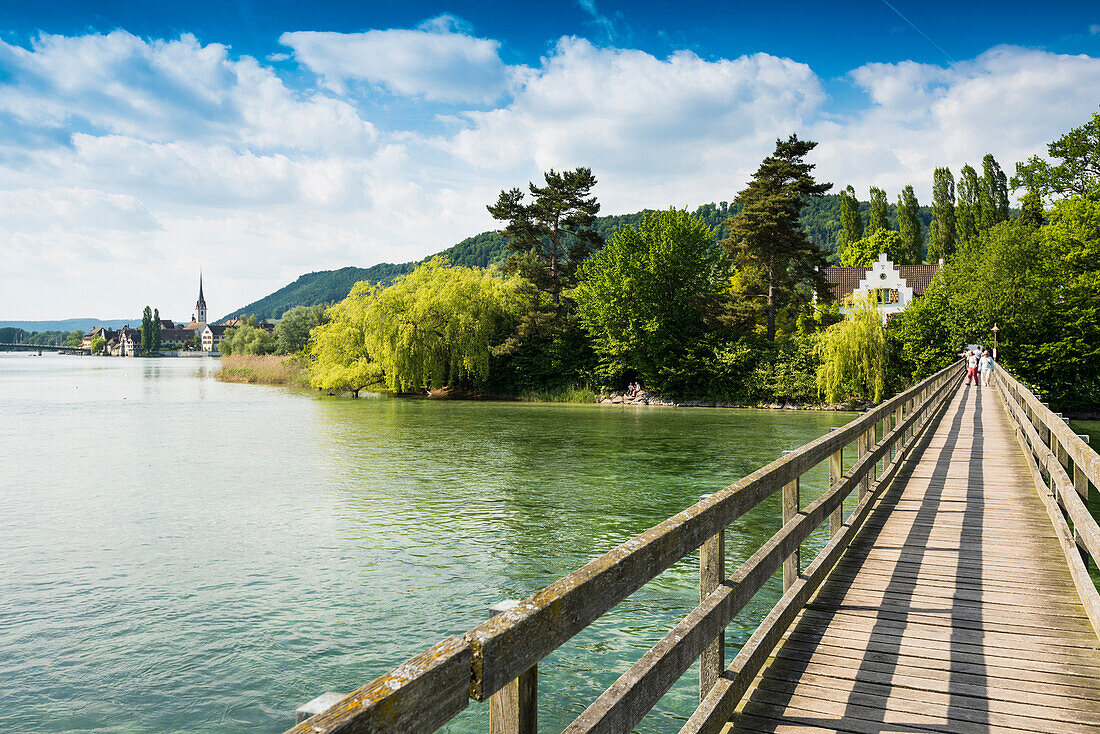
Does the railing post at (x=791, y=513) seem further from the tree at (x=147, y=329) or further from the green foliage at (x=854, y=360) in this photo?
the tree at (x=147, y=329)

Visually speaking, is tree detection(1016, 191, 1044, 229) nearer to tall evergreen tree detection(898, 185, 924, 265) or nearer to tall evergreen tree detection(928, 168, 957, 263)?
tall evergreen tree detection(928, 168, 957, 263)

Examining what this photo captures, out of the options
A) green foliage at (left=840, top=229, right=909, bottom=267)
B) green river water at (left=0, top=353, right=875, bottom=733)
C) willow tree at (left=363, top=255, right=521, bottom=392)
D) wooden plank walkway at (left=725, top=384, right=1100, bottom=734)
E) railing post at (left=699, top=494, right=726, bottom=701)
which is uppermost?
green foliage at (left=840, top=229, right=909, bottom=267)

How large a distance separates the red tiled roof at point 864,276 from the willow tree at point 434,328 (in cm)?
3479

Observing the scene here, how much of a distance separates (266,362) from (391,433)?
39200 millimetres

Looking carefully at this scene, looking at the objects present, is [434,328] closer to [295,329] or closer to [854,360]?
[854,360]

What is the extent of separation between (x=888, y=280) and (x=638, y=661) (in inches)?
2695

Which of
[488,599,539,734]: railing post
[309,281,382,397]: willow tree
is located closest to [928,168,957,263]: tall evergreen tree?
[309,281,382,397]: willow tree

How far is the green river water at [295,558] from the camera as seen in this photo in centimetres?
649

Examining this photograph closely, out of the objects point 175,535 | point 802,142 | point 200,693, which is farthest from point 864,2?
point 200,693

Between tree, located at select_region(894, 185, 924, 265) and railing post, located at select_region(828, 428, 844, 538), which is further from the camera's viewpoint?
tree, located at select_region(894, 185, 924, 265)

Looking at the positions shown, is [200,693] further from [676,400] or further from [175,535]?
[676,400]

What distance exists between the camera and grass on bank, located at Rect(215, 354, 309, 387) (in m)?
55.6

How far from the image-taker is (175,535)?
11656 millimetres

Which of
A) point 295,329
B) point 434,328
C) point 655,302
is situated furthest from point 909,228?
point 295,329
